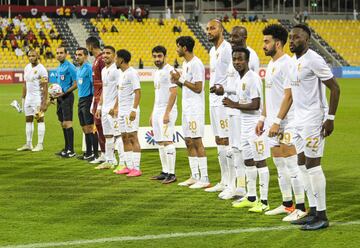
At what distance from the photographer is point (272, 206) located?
9.51 meters

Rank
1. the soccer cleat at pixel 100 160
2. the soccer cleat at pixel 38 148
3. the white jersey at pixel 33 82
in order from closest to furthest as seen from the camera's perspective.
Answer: the soccer cleat at pixel 100 160 < the soccer cleat at pixel 38 148 < the white jersey at pixel 33 82

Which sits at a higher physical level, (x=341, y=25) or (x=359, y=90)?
(x=341, y=25)

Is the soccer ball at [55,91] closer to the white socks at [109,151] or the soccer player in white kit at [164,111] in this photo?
the white socks at [109,151]

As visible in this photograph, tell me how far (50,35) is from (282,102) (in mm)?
43796

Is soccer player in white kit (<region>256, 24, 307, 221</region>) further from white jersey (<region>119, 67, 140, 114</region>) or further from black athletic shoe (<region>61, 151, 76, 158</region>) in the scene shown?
black athletic shoe (<region>61, 151, 76, 158</region>)

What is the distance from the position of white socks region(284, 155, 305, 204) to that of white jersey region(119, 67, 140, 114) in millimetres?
4222

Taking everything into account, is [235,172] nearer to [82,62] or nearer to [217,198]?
[217,198]

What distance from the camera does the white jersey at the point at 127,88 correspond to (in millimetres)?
12336

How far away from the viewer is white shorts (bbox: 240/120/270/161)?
9.02m

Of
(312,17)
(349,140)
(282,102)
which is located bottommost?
(349,140)

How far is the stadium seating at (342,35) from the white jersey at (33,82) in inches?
1747

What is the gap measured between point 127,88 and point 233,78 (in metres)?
2.96

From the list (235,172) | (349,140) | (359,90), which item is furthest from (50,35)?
(235,172)

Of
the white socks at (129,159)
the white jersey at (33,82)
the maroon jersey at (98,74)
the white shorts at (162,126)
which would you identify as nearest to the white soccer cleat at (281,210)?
the white shorts at (162,126)
